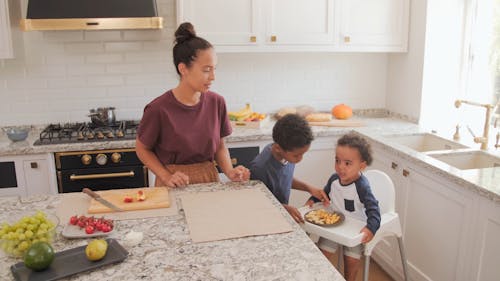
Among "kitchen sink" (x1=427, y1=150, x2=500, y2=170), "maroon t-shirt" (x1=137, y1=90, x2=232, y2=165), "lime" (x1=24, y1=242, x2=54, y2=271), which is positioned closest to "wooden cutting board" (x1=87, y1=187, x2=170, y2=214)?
"maroon t-shirt" (x1=137, y1=90, x2=232, y2=165)

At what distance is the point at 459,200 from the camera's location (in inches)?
88.5

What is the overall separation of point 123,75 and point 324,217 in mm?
2186

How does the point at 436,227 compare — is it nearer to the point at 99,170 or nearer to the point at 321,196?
the point at 321,196

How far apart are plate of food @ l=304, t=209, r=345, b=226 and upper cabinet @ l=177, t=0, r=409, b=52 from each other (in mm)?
1659

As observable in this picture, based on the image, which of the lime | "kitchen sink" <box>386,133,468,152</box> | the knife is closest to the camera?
the lime

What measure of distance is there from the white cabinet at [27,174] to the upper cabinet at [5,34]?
0.71 m

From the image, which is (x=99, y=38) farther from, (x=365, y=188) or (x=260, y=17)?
(x=365, y=188)

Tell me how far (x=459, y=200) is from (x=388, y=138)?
3.25 ft

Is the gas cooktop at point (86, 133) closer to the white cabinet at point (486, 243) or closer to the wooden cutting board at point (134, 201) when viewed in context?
the wooden cutting board at point (134, 201)

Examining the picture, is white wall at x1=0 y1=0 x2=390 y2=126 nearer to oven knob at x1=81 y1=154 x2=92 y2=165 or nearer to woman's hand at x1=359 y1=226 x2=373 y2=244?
oven knob at x1=81 y1=154 x2=92 y2=165

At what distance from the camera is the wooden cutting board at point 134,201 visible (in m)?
1.67

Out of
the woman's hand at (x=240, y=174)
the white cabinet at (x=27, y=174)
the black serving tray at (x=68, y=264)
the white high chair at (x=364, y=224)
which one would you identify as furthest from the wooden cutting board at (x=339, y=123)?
the black serving tray at (x=68, y=264)

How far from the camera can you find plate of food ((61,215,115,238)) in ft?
4.77

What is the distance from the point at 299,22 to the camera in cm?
331
